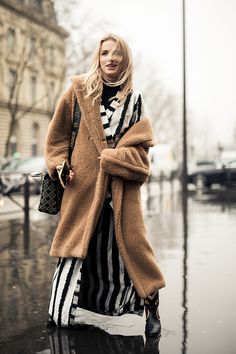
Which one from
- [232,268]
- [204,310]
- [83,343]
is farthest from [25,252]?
[83,343]

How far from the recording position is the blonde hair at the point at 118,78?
3.87 metres

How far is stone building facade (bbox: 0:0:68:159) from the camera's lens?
3128 centimetres

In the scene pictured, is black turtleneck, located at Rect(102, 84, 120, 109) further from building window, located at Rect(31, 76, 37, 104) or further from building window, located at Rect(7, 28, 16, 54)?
building window, located at Rect(31, 76, 37, 104)

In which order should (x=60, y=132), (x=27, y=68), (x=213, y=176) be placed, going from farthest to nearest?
(x=27, y=68)
(x=213, y=176)
(x=60, y=132)

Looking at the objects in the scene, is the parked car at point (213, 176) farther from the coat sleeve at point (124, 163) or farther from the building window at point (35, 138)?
the building window at point (35, 138)

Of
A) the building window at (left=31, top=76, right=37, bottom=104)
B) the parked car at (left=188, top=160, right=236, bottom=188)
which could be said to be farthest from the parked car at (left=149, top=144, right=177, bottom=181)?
the parked car at (left=188, top=160, right=236, bottom=188)

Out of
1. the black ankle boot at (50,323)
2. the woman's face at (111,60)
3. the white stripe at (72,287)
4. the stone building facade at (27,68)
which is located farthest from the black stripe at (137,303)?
the stone building facade at (27,68)

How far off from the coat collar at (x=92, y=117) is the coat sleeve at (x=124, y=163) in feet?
0.34

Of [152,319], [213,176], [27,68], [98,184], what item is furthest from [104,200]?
[27,68]

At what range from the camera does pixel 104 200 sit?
3797 mm

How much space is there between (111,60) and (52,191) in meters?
0.92

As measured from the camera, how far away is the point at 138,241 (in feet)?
12.4

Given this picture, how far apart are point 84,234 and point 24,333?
829mm

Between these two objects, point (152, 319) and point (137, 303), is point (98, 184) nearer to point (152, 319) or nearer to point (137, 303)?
point (137, 303)
